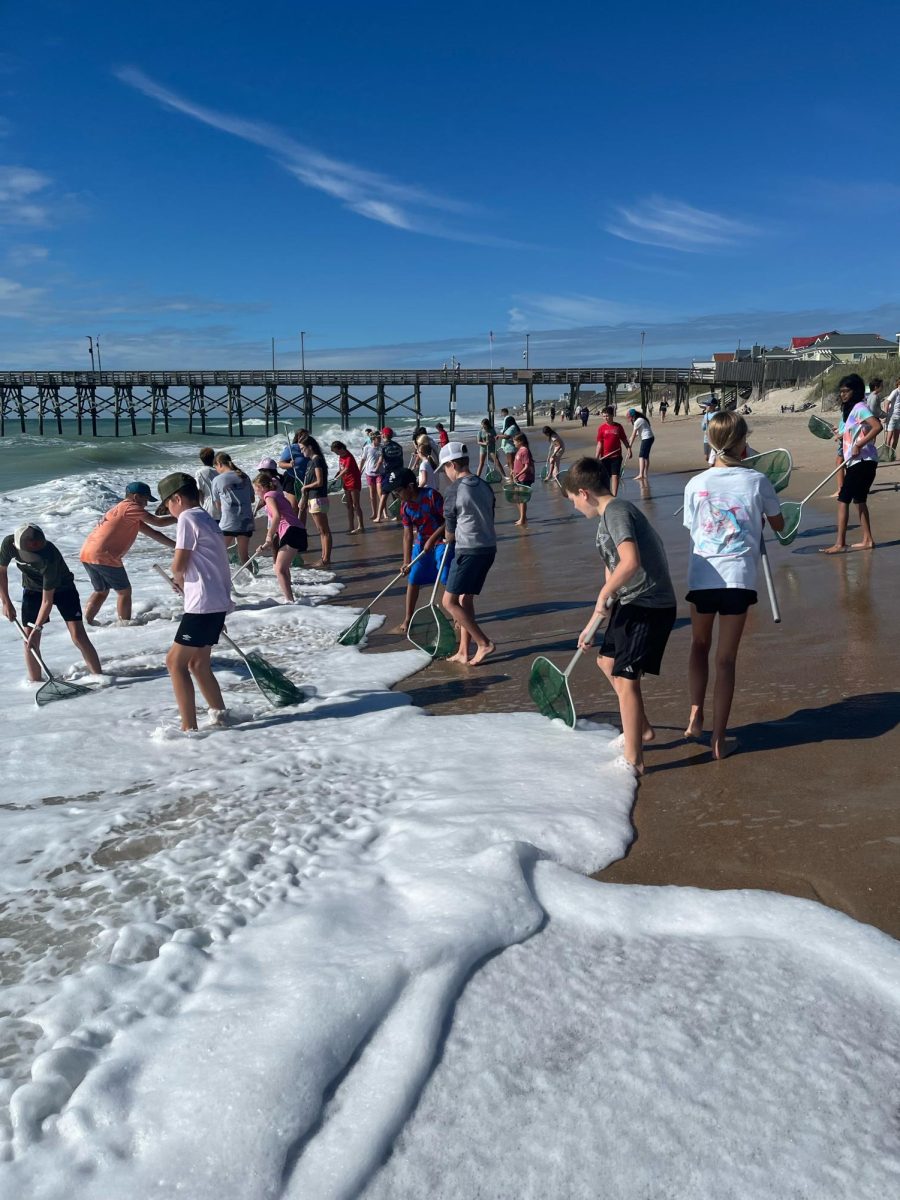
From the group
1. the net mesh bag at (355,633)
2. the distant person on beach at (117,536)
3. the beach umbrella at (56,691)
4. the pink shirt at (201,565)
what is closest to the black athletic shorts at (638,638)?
the pink shirt at (201,565)

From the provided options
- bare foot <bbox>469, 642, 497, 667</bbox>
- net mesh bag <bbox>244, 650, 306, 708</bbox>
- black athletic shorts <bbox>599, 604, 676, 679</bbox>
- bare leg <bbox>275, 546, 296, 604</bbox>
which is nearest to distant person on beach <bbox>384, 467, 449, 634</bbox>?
bare foot <bbox>469, 642, 497, 667</bbox>

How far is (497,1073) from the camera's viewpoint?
2.83 metres

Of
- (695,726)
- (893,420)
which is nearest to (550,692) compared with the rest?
(695,726)

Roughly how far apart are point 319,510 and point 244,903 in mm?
9212

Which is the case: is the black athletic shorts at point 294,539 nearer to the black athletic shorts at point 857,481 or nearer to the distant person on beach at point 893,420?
the black athletic shorts at point 857,481

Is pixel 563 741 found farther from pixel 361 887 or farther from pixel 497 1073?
pixel 497 1073

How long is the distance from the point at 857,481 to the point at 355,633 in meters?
5.32

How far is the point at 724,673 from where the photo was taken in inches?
186

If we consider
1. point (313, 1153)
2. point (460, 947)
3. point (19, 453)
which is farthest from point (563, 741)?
point (19, 453)

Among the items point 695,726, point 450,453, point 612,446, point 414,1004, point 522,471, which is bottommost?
point 414,1004

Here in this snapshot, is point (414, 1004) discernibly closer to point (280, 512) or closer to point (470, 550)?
point (470, 550)

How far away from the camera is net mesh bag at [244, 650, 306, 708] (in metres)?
6.62

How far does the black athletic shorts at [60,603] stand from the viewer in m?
7.47

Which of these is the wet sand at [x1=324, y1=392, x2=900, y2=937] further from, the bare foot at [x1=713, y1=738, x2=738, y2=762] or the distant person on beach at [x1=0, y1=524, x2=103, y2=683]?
the distant person on beach at [x1=0, y1=524, x2=103, y2=683]
